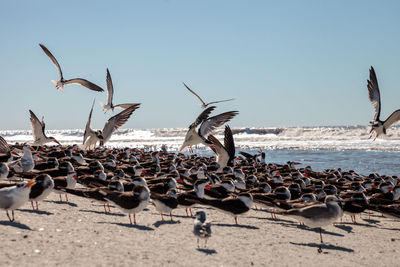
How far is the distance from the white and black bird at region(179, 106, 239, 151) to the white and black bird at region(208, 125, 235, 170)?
1.18 feet

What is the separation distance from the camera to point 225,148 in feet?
60.8

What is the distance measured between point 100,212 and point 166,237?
106 inches

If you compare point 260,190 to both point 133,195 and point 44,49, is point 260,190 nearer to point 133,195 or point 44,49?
point 133,195

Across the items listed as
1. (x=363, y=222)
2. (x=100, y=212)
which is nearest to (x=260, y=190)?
(x=363, y=222)

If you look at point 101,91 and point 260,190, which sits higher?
point 101,91

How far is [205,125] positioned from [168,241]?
10793 mm

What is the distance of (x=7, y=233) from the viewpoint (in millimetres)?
6848

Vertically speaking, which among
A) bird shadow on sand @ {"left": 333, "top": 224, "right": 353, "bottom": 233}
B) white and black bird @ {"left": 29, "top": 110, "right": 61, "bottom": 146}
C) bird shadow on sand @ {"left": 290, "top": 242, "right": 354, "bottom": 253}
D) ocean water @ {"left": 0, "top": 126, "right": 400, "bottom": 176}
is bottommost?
ocean water @ {"left": 0, "top": 126, "right": 400, "bottom": 176}

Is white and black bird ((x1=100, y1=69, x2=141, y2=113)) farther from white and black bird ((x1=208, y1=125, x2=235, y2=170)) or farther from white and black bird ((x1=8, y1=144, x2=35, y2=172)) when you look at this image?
white and black bird ((x1=8, y1=144, x2=35, y2=172))

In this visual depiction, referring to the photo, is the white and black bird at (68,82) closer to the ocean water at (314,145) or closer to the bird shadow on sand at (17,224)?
the bird shadow on sand at (17,224)

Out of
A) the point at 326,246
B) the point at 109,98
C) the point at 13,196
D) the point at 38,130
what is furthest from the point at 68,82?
the point at 326,246

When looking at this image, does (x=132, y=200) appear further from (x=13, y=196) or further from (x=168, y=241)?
(x=13, y=196)

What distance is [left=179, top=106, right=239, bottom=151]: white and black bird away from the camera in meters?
17.7

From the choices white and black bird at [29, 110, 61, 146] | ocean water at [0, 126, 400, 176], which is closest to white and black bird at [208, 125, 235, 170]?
white and black bird at [29, 110, 61, 146]
